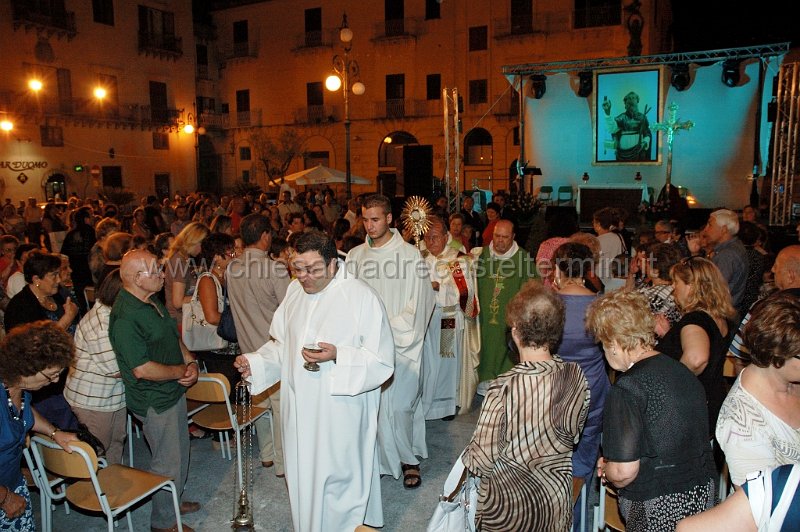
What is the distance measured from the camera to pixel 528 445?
2.45m

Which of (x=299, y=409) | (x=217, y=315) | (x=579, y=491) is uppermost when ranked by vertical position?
(x=217, y=315)

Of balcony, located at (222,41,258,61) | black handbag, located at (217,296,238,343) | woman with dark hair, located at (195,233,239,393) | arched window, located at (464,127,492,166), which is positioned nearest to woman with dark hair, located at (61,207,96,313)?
woman with dark hair, located at (195,233,239,393)

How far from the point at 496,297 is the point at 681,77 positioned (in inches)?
623

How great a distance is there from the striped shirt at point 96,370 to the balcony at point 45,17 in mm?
25537

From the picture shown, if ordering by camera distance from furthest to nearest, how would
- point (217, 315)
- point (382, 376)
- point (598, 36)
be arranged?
point (598, 36) → point (217, 315) → point (382, 376)

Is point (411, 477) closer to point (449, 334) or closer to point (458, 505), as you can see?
point (449, 334)

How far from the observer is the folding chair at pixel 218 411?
14.0ft

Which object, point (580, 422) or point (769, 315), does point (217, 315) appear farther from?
point (769, 315)

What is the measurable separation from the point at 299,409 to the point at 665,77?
19.0m

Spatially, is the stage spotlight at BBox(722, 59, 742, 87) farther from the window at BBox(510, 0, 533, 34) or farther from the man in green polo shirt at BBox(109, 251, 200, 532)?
the man in green polo shirt at BBox(109, 251, 200, 532)

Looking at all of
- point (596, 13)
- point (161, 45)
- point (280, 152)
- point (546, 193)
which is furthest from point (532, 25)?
point (161, 45)

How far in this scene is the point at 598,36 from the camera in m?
25.2

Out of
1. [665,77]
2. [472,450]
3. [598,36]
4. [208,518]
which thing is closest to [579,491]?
[472,450]

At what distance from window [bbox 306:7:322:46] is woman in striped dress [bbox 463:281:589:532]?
31.8 metres
